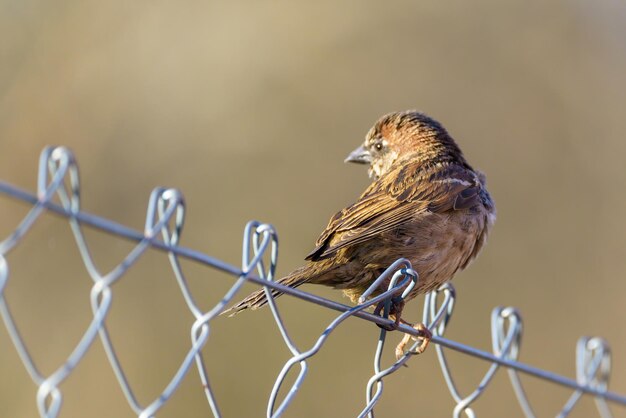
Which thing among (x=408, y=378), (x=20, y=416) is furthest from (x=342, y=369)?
(x=20, y=416)

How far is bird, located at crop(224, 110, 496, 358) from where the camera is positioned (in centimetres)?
416

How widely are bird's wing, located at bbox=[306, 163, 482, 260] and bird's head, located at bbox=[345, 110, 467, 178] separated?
0.67ft

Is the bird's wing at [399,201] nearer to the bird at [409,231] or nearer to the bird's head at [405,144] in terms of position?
the bird at [409,231]

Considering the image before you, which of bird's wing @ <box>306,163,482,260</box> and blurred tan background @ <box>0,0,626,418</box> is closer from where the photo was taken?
bird's wing @ <box>306,163,482,260</box>

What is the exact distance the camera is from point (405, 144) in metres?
5.48

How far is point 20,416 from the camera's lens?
21.9 feet

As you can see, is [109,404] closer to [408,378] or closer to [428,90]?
[408,378]

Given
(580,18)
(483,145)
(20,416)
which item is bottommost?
(20,416)

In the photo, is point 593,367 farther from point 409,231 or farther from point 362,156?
point 362,156

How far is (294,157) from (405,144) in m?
4.01

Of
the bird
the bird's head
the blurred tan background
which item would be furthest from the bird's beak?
the blurred tan background

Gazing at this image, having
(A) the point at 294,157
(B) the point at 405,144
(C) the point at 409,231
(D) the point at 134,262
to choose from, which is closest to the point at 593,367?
(C) the point at 409,231

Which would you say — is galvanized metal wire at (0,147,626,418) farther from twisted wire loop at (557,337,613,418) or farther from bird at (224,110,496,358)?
bird at (224,110,496,358)

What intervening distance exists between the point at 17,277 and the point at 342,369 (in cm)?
264
